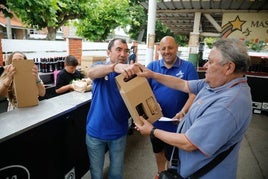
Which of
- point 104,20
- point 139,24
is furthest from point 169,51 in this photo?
point 139,24

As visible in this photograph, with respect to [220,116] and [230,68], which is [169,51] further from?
[220,116]

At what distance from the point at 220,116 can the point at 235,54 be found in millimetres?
400

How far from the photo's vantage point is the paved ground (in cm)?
336

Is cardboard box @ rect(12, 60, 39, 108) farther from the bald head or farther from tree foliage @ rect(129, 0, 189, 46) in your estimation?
tree foliage @ rect(129, 0, 189, 46)

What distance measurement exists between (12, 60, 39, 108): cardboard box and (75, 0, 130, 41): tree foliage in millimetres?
11982

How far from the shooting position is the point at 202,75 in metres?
7.44

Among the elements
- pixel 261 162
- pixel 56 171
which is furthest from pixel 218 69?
pixel 261 162

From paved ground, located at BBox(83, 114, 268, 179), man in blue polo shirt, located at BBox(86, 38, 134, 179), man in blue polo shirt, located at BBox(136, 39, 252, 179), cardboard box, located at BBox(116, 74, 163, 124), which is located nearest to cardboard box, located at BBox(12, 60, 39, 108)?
man in blue polo shirt, located at BBox(86, 38, 134, 179)

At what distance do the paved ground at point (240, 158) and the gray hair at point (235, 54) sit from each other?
2398 mm

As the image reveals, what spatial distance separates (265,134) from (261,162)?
1.61 meters

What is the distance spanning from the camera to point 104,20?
13.8 meters

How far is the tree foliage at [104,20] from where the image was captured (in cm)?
1348

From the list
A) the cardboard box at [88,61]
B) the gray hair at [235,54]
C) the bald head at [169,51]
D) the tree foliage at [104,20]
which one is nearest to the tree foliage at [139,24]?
the tree foliage at [104,20]

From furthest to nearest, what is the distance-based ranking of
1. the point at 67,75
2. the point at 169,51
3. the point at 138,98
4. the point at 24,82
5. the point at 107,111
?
the point at 67,75 → the point at 169,51 → the point at 107,111 → the point at 24,82 → the point at 138,98
